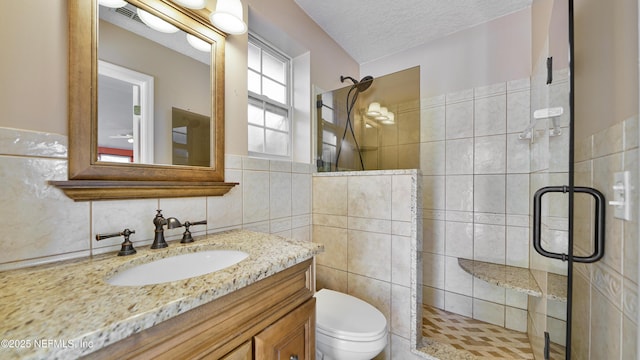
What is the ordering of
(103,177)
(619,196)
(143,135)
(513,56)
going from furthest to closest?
(513,56) → (143,135) → (103,177) → (619,196)

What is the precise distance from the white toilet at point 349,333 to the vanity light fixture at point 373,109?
52.0 inches

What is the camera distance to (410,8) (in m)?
1.75

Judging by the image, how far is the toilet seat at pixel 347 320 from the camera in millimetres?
1134

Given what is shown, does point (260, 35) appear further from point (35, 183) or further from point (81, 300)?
point (81, 300)

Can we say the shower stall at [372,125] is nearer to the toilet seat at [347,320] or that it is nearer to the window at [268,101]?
the window at [268,101]

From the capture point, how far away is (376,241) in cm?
156

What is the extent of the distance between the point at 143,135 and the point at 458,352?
2.08 m

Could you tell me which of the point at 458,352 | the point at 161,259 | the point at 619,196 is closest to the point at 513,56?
the point at 619,196

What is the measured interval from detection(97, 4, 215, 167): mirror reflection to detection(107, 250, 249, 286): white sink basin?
421 mm

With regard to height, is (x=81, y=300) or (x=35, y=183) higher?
(x=35, y=183)

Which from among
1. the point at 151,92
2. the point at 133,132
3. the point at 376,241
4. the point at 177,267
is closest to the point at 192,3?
the point at 151,92

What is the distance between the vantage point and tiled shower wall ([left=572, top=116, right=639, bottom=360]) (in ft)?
1.93

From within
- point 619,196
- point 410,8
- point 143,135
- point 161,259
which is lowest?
point 161,259

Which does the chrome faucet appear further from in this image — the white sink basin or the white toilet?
the white toilet
